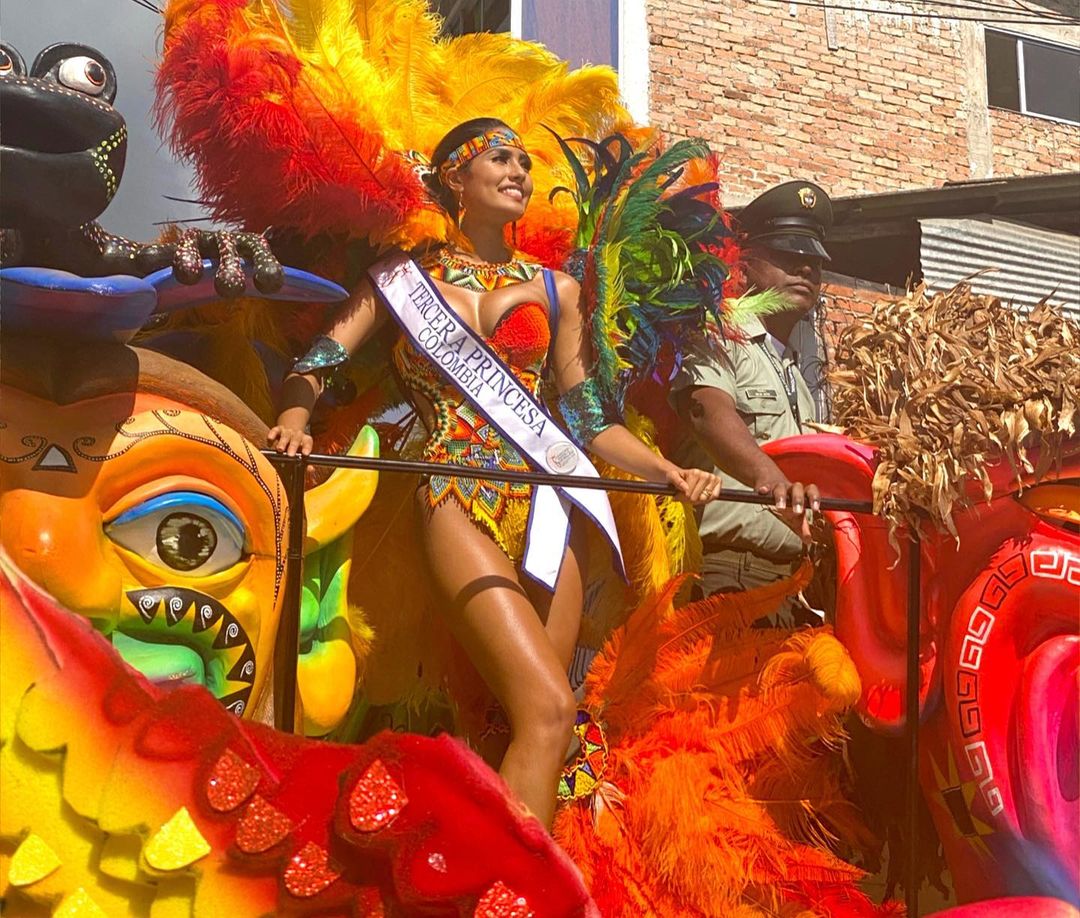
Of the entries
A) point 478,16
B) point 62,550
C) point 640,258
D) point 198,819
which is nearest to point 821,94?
point 478,16

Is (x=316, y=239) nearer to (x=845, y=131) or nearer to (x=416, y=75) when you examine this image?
(x=416, y=75)

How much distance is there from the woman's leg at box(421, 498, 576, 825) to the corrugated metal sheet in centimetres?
442

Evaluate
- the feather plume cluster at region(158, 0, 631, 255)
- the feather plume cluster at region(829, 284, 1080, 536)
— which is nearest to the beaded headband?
the feather plume cluster at region(158, 0, 631, 255)

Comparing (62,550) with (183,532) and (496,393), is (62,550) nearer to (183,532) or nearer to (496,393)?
Result: (183,532)

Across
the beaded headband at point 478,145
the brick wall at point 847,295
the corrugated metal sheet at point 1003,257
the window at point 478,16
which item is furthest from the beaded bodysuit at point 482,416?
the corrugated metal sheet at point 1003,257

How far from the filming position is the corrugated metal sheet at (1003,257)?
271 inches

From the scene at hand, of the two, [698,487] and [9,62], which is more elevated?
[9,62]

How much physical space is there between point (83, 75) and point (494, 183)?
1076 mm

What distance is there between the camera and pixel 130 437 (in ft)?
8.26

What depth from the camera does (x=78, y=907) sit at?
2088 mm

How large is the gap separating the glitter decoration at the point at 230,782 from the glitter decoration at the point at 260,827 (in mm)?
22

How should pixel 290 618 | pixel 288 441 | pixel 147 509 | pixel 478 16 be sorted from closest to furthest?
pixel 147 509
pixel 290 618
pixel 288 441
pixel 478 16

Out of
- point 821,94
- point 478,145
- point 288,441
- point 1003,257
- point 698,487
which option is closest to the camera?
point 288,441

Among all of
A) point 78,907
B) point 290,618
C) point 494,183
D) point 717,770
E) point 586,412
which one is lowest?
point 717,770
